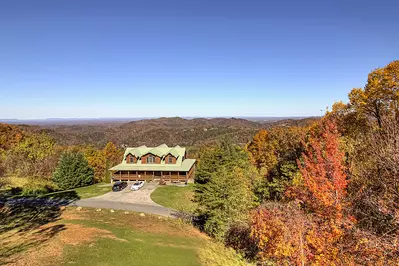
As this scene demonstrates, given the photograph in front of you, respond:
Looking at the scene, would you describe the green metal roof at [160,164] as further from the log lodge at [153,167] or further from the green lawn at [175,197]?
the green lawn at [175,197]

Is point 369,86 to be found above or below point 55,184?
above

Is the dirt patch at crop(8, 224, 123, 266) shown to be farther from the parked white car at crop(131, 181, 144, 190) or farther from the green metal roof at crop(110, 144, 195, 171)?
the green metal roof at crop(110, 144, 195, 171)

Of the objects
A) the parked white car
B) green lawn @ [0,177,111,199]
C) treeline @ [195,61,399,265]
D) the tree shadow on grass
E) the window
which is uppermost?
treeline @ [195,61,399,265]

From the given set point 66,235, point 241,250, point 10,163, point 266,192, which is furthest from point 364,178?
point 10,163

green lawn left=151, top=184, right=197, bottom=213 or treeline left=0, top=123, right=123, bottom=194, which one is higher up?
treeline left=0, top=123, right=123, bottom=194

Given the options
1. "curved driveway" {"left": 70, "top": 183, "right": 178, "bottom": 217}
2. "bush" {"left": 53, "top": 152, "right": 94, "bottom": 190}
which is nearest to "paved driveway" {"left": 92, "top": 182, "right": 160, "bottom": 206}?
"curved driveway" {"left": 70, "top": 183, "right": 178, "bottom": 217}

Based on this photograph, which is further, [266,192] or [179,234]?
[266,192]

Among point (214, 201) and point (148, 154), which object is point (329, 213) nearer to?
point (214, 201)
